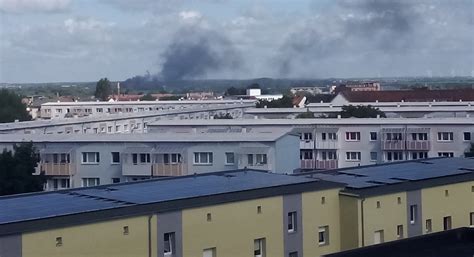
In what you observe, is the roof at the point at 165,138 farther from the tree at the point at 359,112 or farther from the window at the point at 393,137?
the tree at the point at 359,112

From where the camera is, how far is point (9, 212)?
28.9 feet

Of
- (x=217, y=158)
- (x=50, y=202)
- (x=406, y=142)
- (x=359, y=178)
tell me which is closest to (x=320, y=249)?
(x=359, y=178)

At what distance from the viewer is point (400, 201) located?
Result: 11.4 meters

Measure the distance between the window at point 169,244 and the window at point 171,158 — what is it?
1108 cm

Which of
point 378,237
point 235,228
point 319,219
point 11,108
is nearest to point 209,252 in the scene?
point 235,228

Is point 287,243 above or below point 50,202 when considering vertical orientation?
below

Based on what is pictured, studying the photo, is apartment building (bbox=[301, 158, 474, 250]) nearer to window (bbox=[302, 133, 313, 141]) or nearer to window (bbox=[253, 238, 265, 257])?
window (bbox=[253, 238, 265, 257])

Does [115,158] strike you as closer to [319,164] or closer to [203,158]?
[203,158]

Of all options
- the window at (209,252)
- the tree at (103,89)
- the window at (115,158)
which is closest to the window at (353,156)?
the window at (115,158)

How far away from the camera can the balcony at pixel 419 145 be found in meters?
25.6

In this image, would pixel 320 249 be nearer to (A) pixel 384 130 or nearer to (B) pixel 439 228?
(B) pixel 439 228

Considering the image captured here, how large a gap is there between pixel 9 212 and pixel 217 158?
1185 cm

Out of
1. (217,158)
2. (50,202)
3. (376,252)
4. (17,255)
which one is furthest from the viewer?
(217,158)

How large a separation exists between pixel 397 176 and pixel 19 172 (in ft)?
29.0
